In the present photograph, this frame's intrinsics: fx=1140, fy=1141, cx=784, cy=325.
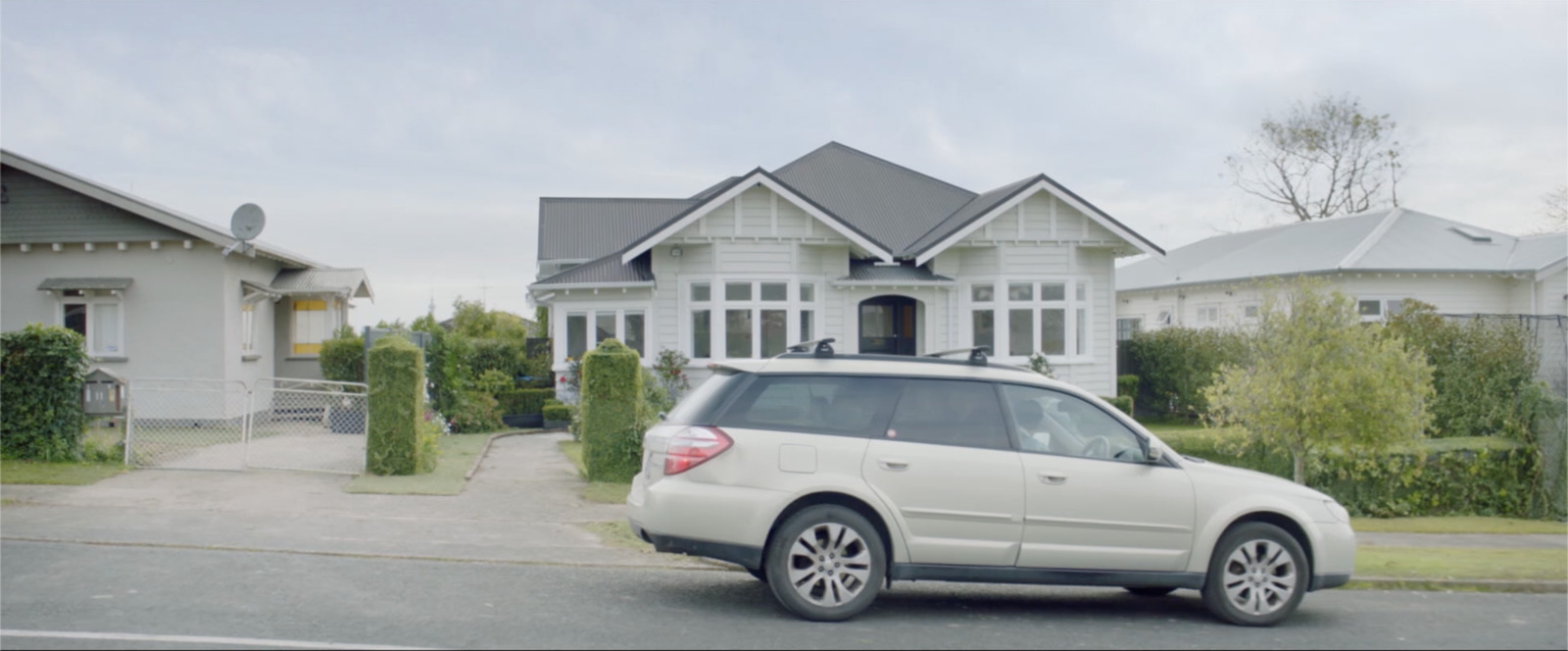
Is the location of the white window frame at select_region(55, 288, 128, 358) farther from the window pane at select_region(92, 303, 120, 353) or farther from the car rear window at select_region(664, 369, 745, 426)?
the car rear window at select_region(664, 369, 745, 426)

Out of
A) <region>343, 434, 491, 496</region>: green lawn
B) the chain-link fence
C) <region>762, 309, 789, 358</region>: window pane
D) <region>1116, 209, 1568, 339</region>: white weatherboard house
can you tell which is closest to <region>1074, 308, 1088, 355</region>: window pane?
<region>1116, 209, 1568, 339</region>: white weatherboard house

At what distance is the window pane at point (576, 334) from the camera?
22.3m

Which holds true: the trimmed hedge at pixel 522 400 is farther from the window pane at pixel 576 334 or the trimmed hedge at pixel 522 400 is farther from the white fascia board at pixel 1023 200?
the white fascia board at pixel 1023 200

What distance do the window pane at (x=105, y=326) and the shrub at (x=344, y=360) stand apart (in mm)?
3368

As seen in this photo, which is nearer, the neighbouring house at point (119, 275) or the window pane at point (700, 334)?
the neighbouring house at point (119, 275)

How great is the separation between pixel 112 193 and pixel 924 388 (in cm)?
1621

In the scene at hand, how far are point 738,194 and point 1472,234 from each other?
71.2 ft

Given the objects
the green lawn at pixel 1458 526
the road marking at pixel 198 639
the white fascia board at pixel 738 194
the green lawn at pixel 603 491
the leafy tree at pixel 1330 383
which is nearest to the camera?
the road marking at pixel 198 639

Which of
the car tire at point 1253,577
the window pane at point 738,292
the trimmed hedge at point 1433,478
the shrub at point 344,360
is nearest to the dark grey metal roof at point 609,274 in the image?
the window pane at point 738,292

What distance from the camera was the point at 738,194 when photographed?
68.0 feet

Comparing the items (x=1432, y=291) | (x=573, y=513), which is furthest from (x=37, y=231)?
(x=1432, y=291)

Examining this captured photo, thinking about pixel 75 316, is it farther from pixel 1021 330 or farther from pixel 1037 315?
pixel 1037 315

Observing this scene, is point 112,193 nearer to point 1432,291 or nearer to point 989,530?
point 989,530

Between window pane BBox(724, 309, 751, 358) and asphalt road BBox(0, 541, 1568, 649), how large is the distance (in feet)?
39.8
